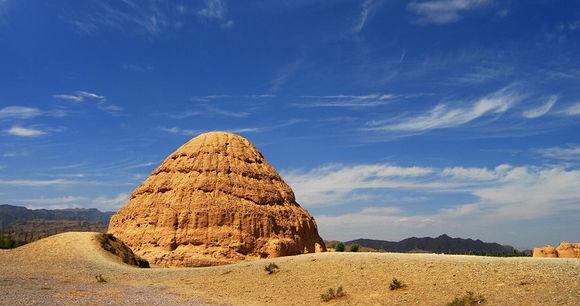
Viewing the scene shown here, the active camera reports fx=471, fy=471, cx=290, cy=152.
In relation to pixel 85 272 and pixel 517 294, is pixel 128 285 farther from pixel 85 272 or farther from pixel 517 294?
pixel 517 294

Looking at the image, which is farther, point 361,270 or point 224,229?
point 224,229

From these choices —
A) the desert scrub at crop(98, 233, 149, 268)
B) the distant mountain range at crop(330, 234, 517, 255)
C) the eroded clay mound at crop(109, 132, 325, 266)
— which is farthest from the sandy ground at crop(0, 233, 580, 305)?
the distant mountain range at crop(330, 234, 517, 255)

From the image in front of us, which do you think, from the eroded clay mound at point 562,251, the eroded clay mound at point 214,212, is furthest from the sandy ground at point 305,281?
the eroded clay mound at point 562,251

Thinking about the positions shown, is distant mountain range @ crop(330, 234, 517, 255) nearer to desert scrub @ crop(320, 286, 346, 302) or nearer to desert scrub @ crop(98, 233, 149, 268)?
desert scrub @ crop(98, 233, 149, 268)

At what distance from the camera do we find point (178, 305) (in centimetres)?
1864

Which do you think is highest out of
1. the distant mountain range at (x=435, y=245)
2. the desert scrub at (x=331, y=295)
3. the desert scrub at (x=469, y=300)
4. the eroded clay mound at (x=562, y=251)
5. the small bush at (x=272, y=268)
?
the distant mountain range at (x=435, y=245)

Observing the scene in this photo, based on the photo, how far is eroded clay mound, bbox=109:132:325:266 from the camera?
43.2 m

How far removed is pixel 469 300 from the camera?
16.3 meters

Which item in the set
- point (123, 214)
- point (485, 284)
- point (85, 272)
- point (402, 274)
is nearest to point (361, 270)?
point (402, 274)

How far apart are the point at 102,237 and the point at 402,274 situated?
88.9 ft

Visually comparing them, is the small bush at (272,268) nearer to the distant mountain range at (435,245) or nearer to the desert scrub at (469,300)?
the desert scrub at (469,300)

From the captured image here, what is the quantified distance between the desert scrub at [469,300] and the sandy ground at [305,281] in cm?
29

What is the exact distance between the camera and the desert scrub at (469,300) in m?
16.1

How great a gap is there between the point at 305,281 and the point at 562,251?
163 ft
